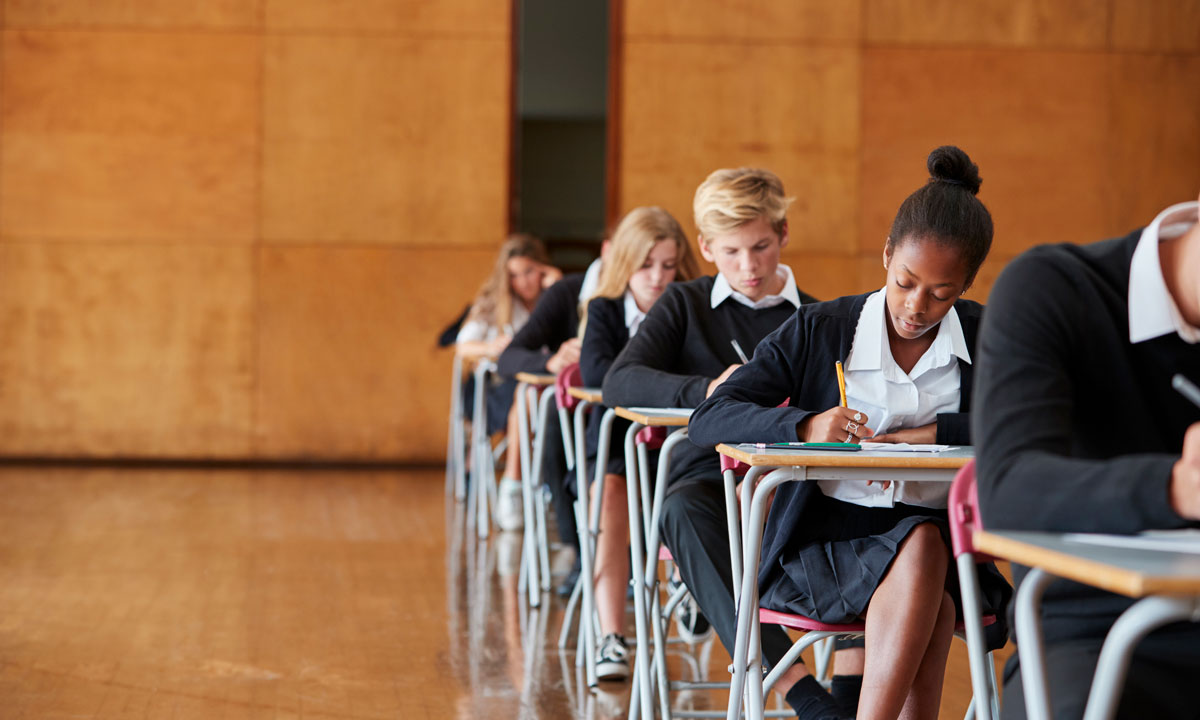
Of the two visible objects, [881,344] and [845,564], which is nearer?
[845,564]

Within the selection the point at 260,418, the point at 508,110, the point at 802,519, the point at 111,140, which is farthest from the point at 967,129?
the point at 802,519

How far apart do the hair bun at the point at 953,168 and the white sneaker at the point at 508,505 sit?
11.2 ft

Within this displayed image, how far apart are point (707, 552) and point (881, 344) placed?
0.51m

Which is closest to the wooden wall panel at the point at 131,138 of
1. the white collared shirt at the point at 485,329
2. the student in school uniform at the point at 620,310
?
the white collared shirt at the point at 485,329

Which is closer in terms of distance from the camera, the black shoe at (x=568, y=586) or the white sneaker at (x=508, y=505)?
the black shoe at (x=568, y=586)

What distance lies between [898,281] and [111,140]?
6058 mm

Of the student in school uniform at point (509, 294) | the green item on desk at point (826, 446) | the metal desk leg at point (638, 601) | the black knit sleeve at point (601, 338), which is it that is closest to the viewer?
the green item on desk at point (826, 446)

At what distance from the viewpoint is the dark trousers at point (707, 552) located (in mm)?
2061

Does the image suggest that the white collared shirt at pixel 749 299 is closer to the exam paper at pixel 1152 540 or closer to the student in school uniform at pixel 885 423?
the student in school uniform at pixel 885 423

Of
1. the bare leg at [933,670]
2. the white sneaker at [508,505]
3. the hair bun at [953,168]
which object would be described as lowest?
the white sneaker at [508,505]

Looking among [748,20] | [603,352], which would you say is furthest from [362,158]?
[603,352]

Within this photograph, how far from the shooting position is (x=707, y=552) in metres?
2.18

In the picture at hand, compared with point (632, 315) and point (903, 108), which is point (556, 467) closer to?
point (632, 315)

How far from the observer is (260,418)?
709cm
